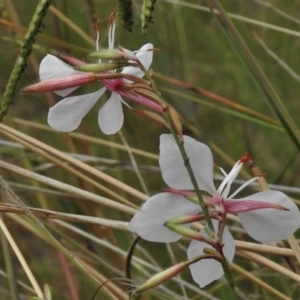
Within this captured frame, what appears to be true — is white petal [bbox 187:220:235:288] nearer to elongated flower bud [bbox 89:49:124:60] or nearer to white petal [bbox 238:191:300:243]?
white petal [bbox 238:191:300:243]

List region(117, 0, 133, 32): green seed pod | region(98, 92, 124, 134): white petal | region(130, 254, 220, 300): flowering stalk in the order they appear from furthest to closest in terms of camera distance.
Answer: region(117, 0, 133, 32): green seed pod, region(98, 92, 124, 134): white petal, region(130, 254, 220, 300): flowering stalk

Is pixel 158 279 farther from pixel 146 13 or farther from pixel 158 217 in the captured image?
pixel 146 13

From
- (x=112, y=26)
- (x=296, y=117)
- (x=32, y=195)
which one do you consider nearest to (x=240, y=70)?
(x=296, y=117)

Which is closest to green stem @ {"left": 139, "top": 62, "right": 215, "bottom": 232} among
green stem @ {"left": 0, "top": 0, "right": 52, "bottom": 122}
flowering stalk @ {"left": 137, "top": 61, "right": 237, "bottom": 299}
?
flowering stalk @ {"left": 137, "top": 61, "right": 237, "bottom": 299}

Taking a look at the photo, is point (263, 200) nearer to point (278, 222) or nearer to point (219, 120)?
point (278, 222)

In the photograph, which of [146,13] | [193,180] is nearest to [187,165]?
[193,180]

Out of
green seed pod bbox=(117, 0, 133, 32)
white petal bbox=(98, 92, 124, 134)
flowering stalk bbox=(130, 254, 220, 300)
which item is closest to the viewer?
flowering stalk bbox=(130, 254, 220, 300)

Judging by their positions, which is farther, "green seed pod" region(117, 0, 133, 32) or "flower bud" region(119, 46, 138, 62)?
"green seed pod" region(117, 0, 133, 32)
